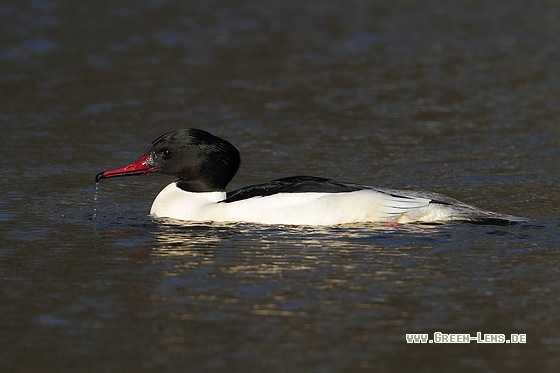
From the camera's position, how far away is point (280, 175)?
13695mm

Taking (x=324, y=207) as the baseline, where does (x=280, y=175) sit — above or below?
above

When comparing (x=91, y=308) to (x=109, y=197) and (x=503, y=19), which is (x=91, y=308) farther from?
(x=503, y=19)

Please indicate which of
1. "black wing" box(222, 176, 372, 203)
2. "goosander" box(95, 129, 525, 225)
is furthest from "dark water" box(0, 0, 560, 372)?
"black wing" box(222, 176, 372, 203)

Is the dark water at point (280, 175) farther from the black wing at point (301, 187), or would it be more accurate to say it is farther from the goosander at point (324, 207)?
the black wing at point (301, 187)

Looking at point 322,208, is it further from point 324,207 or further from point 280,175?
point 280,175

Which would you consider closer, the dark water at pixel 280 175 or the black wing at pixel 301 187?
the dark water at pixel 280 175

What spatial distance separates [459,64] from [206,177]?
1031 centimetres

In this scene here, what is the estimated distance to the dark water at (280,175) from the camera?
7504mm

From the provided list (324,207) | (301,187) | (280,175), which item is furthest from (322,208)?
(280,175)

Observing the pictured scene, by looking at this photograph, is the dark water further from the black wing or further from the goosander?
the black wing

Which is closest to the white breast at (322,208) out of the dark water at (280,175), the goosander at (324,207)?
the goosander at (324,207)

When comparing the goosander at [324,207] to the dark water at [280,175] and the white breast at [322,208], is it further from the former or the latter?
the dark water at [280,175]

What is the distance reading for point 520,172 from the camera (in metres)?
13.4

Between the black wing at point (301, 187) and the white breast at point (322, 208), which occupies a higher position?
the black wing at point (301, 187)
